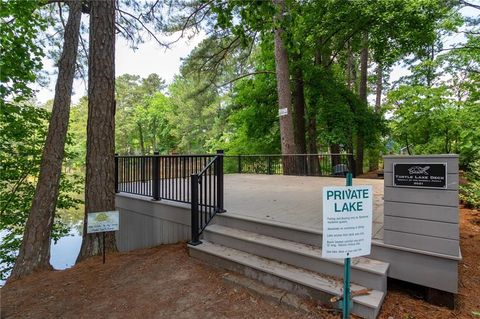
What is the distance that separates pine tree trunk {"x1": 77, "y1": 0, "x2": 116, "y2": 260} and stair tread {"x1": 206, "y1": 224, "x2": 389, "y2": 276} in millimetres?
1907

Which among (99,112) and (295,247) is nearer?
(295,247)

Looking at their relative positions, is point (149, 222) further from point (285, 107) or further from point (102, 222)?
point (285, 107)

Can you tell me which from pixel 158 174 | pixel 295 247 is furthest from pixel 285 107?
pixel 295 247

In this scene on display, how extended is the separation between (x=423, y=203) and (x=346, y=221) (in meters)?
0.86

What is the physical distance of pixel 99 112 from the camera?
13.7 ft

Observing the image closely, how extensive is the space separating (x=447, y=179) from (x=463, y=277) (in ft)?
4.16

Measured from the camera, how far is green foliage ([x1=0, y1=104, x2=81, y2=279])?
606 cm

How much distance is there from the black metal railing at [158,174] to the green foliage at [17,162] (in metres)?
2.68

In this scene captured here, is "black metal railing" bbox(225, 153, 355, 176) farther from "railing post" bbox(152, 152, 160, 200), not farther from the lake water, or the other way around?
the lake water

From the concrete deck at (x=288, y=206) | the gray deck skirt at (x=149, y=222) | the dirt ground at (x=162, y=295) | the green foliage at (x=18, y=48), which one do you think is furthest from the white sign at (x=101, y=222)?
the green foliage at (x=18, y=48)

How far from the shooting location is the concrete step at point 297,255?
2339 millimetres

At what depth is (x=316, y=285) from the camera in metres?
2.38

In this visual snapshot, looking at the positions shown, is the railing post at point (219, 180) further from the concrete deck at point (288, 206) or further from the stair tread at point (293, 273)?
the stair tread at point (293, 273)

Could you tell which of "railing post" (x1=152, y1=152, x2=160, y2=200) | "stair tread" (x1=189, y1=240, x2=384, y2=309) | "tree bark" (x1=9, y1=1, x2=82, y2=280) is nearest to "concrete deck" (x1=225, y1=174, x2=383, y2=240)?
"stair tread" (x1=189, y1=240, x2=384, y2=309)
